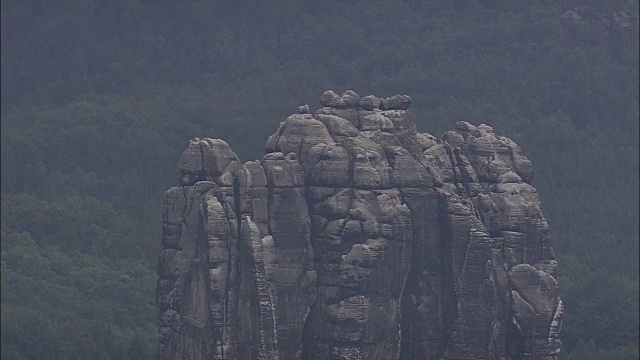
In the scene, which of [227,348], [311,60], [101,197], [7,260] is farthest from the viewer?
[311,60]

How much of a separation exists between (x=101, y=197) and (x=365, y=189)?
3873 cm

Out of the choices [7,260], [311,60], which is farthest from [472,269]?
[311,60]

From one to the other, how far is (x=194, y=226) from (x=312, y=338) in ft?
17.3

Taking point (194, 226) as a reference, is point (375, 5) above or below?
above

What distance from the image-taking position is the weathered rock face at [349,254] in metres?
89.4

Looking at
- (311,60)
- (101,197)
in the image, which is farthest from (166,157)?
(311,60)

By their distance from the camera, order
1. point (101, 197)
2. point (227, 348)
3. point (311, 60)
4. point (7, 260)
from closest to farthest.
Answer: point (227, 348) → point (7, 260) → point (101, 197) → point (311, 60)

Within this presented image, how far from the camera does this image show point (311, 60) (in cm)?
15150

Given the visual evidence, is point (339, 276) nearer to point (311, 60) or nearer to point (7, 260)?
point (7, 260)

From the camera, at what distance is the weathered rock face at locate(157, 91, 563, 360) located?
89375mm

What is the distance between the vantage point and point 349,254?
9056cm

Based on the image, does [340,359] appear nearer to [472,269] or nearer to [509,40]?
[472,269]

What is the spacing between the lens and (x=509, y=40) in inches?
6029

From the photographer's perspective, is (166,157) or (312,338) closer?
(312,338)
